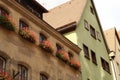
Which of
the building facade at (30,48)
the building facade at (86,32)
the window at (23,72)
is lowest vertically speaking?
the window at (23,72)

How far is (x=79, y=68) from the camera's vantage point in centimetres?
2794

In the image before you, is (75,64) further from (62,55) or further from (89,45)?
(89,45)

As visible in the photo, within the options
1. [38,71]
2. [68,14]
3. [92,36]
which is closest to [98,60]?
[92,36]

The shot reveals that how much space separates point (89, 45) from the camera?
3241cm

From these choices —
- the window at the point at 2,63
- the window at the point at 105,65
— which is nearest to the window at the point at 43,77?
the window at the point at 2,63

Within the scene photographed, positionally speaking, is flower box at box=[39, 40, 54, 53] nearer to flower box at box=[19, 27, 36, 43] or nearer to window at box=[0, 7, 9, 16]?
flower box at box=[19, 27, 36, 43]

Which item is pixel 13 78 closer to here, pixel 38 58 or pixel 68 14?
pixel 38 58

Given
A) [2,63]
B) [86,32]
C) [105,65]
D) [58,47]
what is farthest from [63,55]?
[105,65]

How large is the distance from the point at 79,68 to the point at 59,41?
299cm

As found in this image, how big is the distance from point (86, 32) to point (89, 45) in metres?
1.36

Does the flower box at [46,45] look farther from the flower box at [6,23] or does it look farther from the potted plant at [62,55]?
the flower box at [6,23]

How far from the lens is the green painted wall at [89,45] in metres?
29.8

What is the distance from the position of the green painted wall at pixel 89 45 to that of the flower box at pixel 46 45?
5.59 m

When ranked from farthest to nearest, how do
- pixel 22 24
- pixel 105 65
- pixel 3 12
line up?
Result: pixel 105 65, pixel 22 24, pixel 3 12
